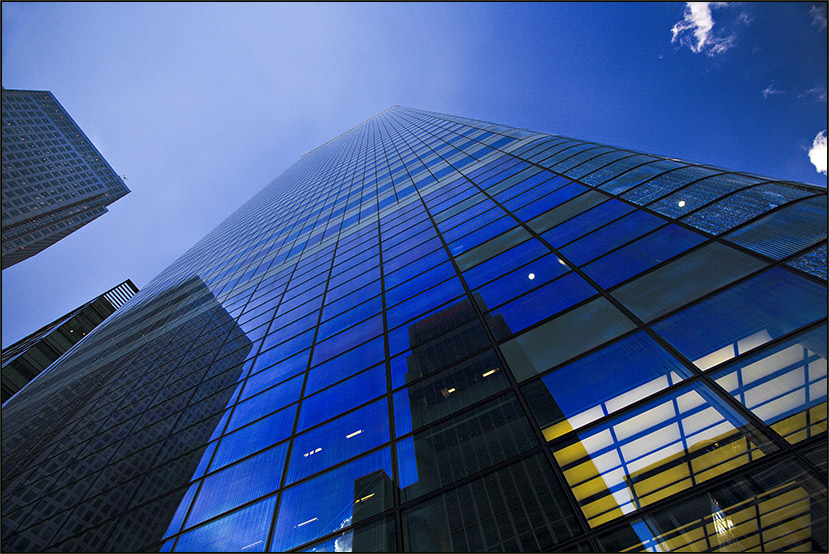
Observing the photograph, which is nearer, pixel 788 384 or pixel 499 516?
pixel 788 384

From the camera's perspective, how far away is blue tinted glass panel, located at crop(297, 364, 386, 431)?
8.22m

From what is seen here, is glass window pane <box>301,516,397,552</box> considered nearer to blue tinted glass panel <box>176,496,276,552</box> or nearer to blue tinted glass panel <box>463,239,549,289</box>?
blue tinted glass panel <box>176,496,276,552</box>

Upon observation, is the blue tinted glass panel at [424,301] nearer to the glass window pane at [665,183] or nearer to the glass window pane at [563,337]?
the glass window pane at [563,337]

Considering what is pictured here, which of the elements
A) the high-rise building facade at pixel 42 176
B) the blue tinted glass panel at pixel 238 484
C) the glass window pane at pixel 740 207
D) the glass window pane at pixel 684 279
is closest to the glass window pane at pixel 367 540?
the blue tinted glass panel at pixel 238 484

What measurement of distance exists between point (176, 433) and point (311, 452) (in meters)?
6.51

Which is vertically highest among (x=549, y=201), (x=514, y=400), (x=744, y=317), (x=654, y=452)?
(x=549, y=201)

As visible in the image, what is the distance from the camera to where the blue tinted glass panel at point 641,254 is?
7.25 meters

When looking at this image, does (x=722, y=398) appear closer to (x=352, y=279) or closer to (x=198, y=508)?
Result: (x=198, y=508)

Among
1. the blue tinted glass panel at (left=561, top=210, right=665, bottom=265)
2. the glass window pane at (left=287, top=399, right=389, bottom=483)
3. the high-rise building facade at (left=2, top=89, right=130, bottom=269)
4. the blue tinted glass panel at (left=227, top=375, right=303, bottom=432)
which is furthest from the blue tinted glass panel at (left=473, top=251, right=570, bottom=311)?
the high-rise building facade at (left=2, top=89, right=130, bottom=269)

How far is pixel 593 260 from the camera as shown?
26.9 ft

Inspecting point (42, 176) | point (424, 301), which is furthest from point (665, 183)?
point (42, 176)

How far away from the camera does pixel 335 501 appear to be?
6.31 meters

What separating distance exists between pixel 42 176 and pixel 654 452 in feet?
439

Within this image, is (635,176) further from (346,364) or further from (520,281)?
(346,364)
